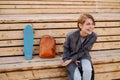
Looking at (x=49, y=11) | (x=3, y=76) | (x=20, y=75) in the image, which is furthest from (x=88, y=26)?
(x=49, y=11)

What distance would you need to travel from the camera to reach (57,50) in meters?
3.02

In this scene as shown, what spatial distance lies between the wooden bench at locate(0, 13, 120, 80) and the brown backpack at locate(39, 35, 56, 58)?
0.24 feet

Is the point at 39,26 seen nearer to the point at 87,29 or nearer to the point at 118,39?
the point at 87,29

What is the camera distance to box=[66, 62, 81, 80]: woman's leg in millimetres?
2426

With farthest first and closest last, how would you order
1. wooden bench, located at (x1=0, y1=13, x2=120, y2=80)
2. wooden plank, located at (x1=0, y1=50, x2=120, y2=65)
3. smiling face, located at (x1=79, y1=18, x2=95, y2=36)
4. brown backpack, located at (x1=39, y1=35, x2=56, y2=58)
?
brown backpack, located at (x1=39, y1=35, x2=56, y2=58)
wooden plank, located at (x1=0, y1=50, x2=120, y2=65)
wooden bench, located at (x1=0, y1=13, x2=120, y2=80)
smiling face, located at (x1=79, y1=18, x2=95, y2=36)

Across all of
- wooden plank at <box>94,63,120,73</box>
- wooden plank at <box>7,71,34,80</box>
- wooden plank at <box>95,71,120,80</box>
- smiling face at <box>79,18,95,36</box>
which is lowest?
wooden plank at <box>95,71,120,80</box>

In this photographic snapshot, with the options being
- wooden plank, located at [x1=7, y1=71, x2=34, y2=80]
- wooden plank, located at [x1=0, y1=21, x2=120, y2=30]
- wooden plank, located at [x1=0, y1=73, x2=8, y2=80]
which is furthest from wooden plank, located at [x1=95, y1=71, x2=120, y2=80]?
wooden plank, located at [x1=0, y1=73, x2=8, y2=80]

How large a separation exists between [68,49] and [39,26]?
60 centimetres

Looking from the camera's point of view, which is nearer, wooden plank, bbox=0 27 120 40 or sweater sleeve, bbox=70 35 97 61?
sweater sleeve, bbox=70 35 97 61

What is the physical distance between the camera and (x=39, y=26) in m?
2.98

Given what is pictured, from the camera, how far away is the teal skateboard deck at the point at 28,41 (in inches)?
109

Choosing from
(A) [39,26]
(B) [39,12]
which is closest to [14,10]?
(B) [39,12]

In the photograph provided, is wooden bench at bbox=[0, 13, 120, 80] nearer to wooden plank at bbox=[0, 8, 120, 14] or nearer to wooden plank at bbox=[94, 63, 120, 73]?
wooden plank at bbox=[94, 63, 120, 73]

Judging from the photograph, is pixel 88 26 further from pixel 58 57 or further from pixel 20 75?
pixel 20 75
